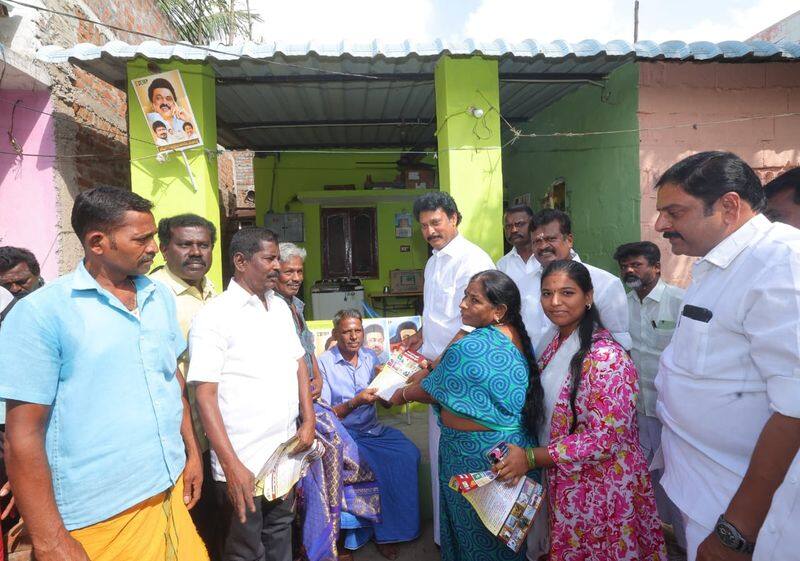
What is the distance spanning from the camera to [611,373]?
189 cm

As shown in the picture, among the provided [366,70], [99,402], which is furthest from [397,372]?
[366,70]

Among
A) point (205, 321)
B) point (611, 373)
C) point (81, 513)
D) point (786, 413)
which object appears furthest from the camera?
point (205, 321)

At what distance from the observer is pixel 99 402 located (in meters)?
1.53

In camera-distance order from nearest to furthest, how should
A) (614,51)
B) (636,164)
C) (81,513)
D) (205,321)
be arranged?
1. (81,513)
2. (205,321)
3. (614,51)
4. (636,164)

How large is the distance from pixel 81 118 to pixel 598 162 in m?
5.51

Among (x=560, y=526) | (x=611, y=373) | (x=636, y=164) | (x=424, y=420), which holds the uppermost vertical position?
(x=636, y=164)

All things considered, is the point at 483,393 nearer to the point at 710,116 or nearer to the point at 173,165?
the point at 173,165

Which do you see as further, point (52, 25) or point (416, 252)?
point (416, 252)

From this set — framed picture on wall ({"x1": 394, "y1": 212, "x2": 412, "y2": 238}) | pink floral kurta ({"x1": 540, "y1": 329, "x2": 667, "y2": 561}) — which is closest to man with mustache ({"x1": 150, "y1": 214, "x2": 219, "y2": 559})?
pink floral kurta ({"x1": 540, "y1": 329, "x2": 667, "y2": 561})

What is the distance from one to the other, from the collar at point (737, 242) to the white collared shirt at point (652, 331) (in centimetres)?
179

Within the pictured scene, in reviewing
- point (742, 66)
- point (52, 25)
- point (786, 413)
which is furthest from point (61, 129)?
point (742, 66)

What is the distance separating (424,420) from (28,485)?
4336mm

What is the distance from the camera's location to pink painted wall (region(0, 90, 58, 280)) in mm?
4207

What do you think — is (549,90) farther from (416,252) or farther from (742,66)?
(416,252)
